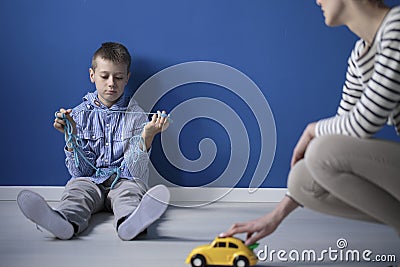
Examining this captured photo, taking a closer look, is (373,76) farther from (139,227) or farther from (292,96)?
(292,96)

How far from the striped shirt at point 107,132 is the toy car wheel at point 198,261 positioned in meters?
0.81

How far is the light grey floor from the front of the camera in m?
1.42

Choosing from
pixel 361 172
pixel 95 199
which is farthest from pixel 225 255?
pixel 95 199

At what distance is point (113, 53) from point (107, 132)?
27 cm

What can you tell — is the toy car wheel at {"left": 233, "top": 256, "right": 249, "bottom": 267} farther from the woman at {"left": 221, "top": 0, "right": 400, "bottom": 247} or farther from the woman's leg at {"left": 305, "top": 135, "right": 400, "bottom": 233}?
the woman's leg at {"left": 305, "top": 135, "right": 400, "bottom": 233}

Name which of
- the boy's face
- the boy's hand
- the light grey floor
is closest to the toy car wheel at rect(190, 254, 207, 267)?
the light grey floor

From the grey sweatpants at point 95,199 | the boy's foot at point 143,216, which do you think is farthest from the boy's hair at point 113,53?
the boy's foot at point 143,216

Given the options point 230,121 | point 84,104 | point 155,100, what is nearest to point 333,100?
point 230,121

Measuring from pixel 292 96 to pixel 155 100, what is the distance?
50cm

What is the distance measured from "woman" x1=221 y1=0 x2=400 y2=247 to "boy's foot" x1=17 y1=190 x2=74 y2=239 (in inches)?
21.4

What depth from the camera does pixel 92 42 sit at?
2.19m

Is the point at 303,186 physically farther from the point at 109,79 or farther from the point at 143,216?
the point at 109,79

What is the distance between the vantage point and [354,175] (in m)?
1.18

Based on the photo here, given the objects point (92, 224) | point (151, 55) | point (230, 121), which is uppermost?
point (151, 55)
